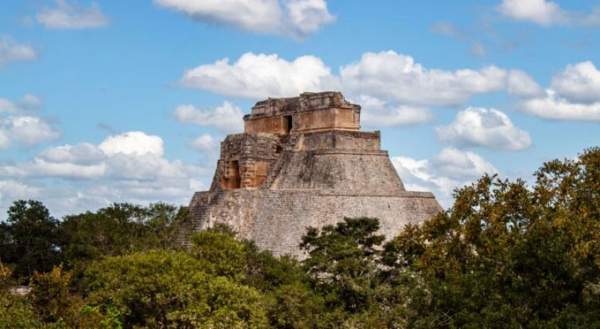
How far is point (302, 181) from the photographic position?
128ft

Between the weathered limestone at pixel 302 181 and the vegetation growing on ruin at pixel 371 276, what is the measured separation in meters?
2.22

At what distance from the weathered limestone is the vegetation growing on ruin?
7.28 ft

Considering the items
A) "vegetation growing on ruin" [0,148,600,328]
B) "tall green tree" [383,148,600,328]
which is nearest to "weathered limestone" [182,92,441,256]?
"vegetation growing on ruin" [0,148,600,328]

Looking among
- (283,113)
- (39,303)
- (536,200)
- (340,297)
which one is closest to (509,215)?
(536,200)

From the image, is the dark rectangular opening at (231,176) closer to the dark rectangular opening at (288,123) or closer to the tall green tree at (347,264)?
the dark rectangular opening at (288,123)

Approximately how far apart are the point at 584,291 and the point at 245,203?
68.0 feet

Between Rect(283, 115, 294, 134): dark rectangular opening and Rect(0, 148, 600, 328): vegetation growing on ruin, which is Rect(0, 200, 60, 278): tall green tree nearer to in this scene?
Rect(0, 148, 600, 328): vegetation growing on ruin

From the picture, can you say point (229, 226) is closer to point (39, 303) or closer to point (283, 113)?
point (283, 113)

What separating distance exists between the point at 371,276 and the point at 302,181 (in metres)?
11.0

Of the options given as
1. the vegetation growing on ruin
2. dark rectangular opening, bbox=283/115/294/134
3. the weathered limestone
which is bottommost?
the vegetation growing on ruin

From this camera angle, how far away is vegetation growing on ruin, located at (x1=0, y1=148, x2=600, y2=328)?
20.1 meters

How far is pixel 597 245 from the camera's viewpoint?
20031 mm

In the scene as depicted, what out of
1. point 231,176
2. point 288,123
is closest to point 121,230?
point 231,176

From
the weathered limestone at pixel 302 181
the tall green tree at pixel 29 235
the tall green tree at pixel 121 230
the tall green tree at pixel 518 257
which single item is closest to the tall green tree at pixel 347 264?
the tall green tree at pixel 518 257
